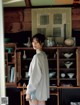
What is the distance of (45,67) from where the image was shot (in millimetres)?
3451

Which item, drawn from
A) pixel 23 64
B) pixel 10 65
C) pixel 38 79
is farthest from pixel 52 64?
pixel 38 79

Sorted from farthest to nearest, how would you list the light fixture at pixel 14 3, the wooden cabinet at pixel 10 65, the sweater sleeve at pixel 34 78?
the wooden cabinet at pixel 10 65
the light fixture at pixel 14 3
the sweater sleeve at pixel 34 78

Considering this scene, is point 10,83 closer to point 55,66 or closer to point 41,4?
point 55,66

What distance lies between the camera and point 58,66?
174 inches

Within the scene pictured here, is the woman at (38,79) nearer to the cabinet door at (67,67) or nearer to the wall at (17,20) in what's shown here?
the cabinet door at (67,67)

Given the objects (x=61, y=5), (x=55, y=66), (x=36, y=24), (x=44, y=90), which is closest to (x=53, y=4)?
(x=61, y=5)

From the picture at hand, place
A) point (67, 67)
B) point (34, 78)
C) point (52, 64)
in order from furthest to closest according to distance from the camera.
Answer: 1. point (52, 64)
2. point (67, 67)
3. point (34, 78)

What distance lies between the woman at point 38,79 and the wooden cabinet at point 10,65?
40.9 inches

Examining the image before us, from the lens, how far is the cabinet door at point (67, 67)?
450cm

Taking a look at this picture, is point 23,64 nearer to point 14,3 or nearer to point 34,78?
point 14,3

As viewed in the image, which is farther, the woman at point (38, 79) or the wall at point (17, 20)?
the wall at point (17, 20)

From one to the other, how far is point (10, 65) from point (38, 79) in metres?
1.34

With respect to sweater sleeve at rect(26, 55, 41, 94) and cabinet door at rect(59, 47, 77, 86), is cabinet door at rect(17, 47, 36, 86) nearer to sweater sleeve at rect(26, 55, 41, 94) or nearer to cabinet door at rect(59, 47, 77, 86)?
cabinet door at rect(59, 47, 77, 86)

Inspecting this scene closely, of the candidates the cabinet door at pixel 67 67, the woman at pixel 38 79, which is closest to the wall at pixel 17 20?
the cabinet door at pixel 67 67
